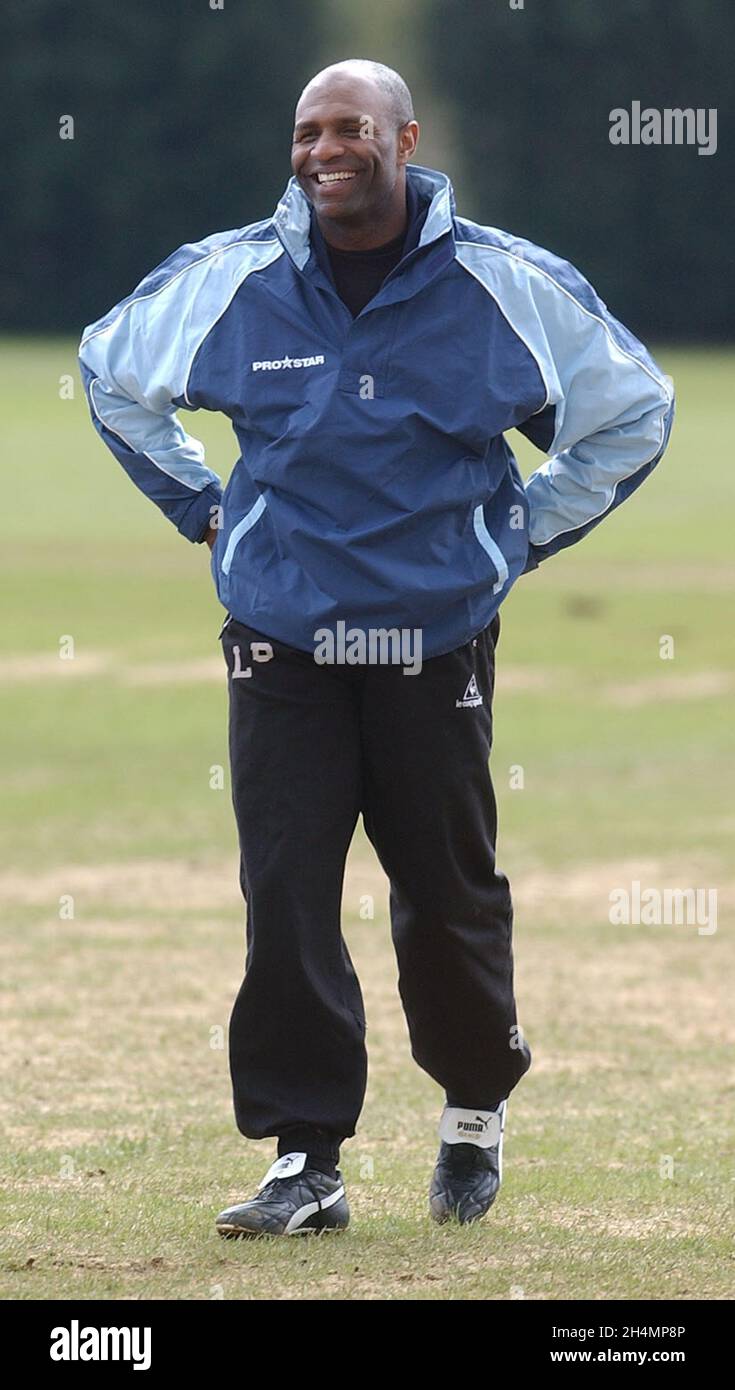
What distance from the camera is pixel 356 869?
408 inches

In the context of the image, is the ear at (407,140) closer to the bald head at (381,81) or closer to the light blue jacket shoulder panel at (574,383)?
the bald head at (381,81)

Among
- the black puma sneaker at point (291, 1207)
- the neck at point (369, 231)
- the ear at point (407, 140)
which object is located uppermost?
the ear at point (407, 140)

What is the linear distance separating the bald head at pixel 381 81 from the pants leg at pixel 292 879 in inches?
41.7

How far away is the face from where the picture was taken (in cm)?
432

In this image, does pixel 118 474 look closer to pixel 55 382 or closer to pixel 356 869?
pixel 55 382

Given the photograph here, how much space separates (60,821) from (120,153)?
55.1 m

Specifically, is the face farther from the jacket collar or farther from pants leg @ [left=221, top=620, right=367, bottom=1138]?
pants leg @ [left=221, top=620, right=367, bottom=1138]

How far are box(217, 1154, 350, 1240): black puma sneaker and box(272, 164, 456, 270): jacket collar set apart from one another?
1813 millimetres

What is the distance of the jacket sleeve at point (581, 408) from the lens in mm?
4465

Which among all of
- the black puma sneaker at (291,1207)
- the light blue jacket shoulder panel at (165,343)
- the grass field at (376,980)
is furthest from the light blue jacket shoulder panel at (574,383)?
the grass field at (376,980)

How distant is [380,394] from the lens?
4332 mm

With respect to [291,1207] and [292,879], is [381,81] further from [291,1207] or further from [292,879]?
[291,1207]

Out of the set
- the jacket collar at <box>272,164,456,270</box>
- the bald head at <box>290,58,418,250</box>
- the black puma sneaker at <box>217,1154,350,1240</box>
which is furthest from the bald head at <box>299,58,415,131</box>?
the black puma sneaker at <box>217,1154,350,1240</box>

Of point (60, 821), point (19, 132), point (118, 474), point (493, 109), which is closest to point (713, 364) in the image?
point (493, 109)
